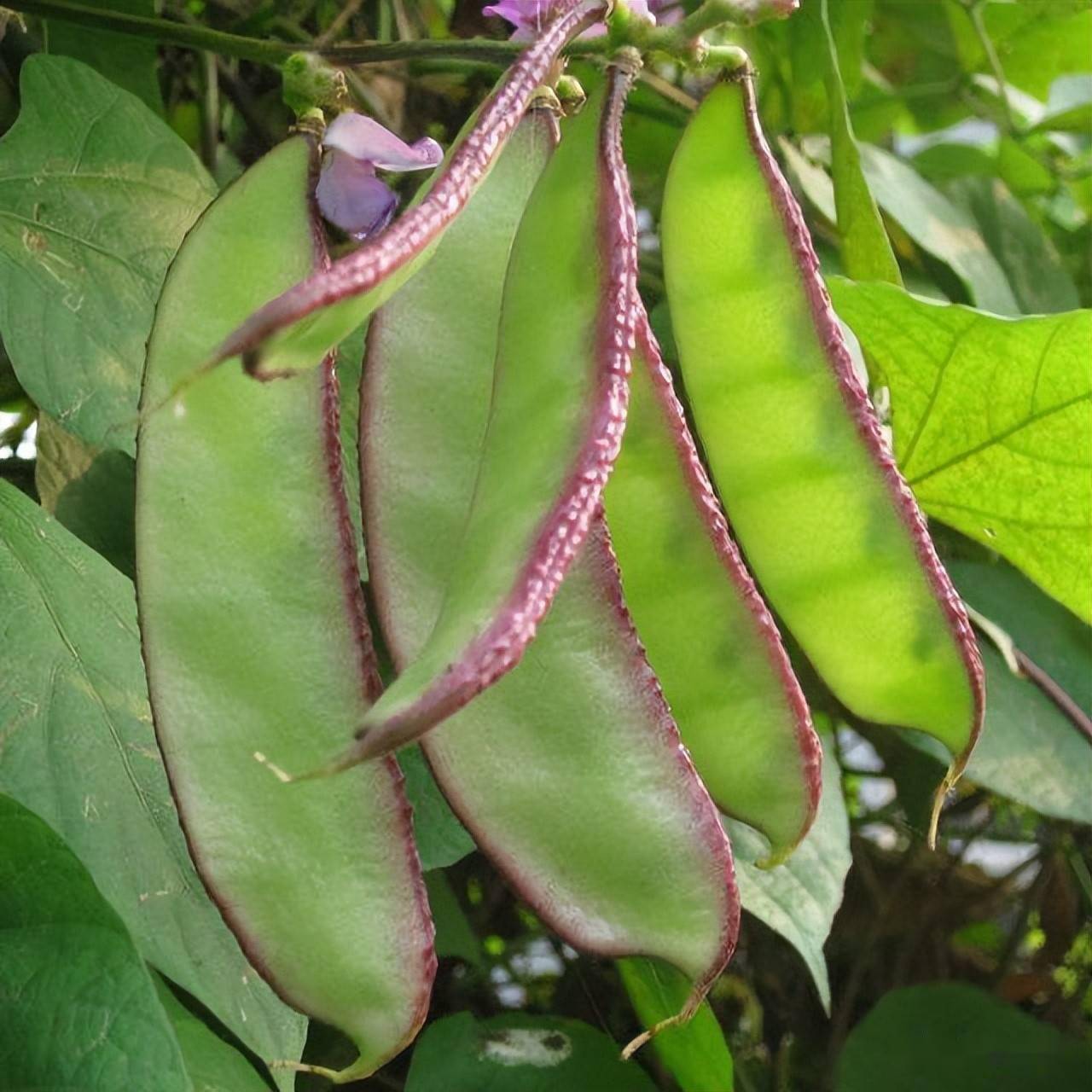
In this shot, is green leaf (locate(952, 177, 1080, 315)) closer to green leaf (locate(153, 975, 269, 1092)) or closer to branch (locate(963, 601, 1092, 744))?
branch (locate(963, 601, 1092, 744))

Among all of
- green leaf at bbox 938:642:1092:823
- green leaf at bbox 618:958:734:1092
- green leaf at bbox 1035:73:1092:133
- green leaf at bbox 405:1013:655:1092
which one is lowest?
green leaf at bbox 405:1013:655:1092

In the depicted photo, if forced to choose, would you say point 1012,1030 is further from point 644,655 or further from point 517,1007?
point 644,655

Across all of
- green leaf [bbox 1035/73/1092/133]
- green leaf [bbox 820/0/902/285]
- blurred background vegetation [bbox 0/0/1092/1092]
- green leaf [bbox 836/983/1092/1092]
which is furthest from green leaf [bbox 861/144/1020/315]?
green leaf [bbox 836/983/1092/1092]

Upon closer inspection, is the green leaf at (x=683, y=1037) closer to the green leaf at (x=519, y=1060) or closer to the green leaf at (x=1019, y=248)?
the green leaf at (x=519, y=1060)

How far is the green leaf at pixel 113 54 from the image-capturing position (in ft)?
2.48

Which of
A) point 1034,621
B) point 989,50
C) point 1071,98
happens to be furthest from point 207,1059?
point 1071,98

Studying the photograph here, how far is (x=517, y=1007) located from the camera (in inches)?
43.1

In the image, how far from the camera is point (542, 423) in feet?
1.17

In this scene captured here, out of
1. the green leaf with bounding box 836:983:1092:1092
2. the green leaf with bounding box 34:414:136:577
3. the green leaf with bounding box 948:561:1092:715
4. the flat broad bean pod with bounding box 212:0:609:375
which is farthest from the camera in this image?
the green leaf with bounding box 836:983:1092:1092

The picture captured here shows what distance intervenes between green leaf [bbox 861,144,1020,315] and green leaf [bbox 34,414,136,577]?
1.71 ft

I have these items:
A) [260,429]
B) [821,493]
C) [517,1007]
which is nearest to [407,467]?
[260,429]

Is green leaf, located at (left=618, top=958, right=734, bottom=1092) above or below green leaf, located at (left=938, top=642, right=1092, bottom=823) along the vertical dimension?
below

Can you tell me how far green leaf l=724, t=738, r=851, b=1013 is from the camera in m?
0.65

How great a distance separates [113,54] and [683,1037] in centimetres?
61
